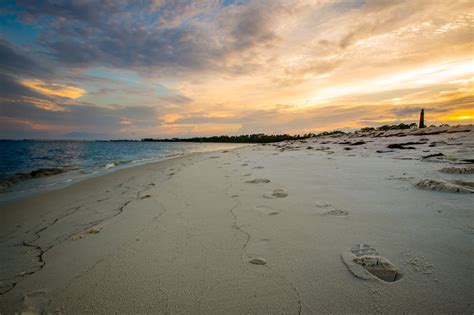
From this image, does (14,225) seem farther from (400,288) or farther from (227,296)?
(400,288)

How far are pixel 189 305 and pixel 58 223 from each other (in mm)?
3042

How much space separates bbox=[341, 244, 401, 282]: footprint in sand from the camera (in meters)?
1.21

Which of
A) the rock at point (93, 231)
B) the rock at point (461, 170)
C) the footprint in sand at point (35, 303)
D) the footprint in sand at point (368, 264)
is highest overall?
the rock at point (461, 170)

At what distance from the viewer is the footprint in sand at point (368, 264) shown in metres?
1.21

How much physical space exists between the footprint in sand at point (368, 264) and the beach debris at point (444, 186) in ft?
6.04

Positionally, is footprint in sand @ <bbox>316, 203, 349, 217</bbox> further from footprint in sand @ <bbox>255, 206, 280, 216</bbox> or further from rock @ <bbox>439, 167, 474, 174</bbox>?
rock @ <bbox>439, 167, 474, 174</bbox>

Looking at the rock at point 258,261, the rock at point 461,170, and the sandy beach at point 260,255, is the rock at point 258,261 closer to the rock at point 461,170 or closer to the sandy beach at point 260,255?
the sandy beach at point 260,255

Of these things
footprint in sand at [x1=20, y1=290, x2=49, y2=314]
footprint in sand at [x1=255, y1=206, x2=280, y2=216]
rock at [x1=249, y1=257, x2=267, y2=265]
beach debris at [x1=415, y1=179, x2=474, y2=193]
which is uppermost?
beach debris at [x1=415, y1=179, x2=474, y2=193]

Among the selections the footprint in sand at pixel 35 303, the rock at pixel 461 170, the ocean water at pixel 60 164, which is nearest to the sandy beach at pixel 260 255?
the footprint in sand at pixel 35 303

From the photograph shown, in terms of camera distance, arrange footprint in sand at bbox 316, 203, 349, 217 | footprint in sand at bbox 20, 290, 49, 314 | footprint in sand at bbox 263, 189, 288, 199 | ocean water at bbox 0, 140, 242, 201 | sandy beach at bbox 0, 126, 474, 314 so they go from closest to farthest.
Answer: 1. sandy beach at bbox 0, 126, 474, 314
2. footprint in sand at bbox 20, 290, 49, 314
3. footprint in sand at bbox 316, 203, 349, 217
4. footprint in sand at bbox 263, 189, 288, 199
5. ocean water at bbox 0, 140, 242, 201

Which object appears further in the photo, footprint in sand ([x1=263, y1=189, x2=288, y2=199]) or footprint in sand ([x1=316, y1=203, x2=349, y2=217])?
footprint in sand ([x1=263, y1=189, x2=288, y2=199])

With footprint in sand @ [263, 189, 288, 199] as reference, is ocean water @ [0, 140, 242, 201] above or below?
below

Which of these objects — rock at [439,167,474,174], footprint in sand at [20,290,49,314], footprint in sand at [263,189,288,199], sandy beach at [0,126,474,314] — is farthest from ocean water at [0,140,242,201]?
rock at [439,167,474,174]

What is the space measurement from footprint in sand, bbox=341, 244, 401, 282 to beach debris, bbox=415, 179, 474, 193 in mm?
1840
